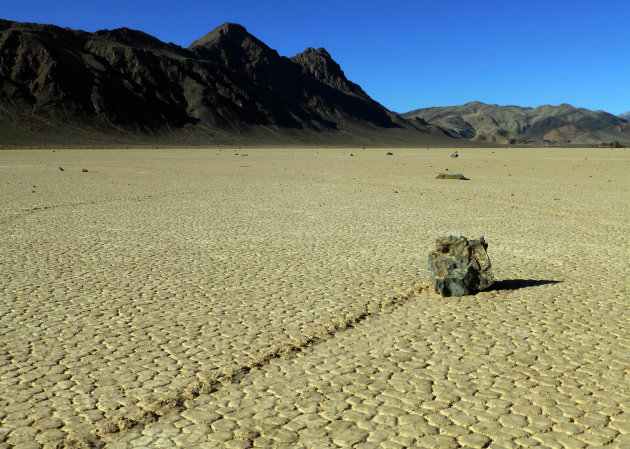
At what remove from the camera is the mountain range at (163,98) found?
87.7 m

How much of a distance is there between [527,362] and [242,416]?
6.59 feet

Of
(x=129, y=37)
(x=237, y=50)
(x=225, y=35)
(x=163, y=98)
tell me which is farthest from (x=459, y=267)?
(x=225, y=35)

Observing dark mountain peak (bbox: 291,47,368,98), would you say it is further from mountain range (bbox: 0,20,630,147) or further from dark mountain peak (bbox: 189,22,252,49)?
dark mountain peak (bbox: 189,22,252,49)

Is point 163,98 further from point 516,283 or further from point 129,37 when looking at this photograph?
point 516,283

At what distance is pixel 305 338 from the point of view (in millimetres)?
4934

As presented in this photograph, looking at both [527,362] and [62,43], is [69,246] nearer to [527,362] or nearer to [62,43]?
[527,362]

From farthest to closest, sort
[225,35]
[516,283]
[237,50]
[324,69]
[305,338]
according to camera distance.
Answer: [324,69], [225,35], [237,50], [516,283], [305,338]

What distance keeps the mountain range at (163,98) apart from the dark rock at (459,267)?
74.6 m

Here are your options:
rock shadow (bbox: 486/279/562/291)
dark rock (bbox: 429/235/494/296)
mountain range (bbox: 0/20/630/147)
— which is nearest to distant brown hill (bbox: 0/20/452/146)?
mountain range (bbox: 0/20/630/147)

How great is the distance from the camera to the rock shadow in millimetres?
6455

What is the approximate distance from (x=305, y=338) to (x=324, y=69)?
155 metres

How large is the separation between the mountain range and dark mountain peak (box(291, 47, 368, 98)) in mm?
11657

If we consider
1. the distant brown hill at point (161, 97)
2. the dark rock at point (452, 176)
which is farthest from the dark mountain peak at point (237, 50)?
the dark rock at point (452, 176)

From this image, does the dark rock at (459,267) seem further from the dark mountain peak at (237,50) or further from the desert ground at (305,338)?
the dark mountain peak at (237,50)
